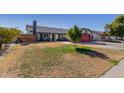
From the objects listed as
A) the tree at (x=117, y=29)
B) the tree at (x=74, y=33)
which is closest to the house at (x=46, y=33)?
the tree at (x=117, y=29)

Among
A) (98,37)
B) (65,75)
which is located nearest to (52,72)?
(65,75)

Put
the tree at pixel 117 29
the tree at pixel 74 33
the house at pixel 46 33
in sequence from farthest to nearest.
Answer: the tree at pixel 117 29
the house at pixel 46 33
the tree at pixel 74 33

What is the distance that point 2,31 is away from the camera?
34.7 meters

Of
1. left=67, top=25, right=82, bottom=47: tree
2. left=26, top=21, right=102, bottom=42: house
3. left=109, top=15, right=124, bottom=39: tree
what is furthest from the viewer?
left=109, top=15, right=124, bottom=39: tree

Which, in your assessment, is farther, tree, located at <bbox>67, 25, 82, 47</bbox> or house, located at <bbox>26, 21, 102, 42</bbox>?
house, located at <bbox>26, 21, 102, 42</bbox>

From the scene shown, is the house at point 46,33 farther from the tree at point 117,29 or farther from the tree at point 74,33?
the tree at point 74,33

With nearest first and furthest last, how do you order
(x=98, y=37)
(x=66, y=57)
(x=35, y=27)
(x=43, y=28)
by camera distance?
(x=66, y=57) → (x=35, y=27) → (x=43, y=28) → (x=98, y=37)

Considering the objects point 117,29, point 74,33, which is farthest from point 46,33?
point 74,33

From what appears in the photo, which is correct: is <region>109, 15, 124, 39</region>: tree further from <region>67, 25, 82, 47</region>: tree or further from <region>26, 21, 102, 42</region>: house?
<region>67, 25, 82, 47</region>: tree

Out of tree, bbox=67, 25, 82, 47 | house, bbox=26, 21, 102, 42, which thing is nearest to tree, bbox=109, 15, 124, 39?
house, bbox=26, 21, 102, 42

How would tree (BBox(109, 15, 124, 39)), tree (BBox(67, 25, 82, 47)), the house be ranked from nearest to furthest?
tree (BBox(67, 25, 82, 47))
the house
tree (BBox(109, 15, 124, 39))

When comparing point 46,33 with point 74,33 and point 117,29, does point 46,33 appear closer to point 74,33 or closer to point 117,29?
point 117,29
